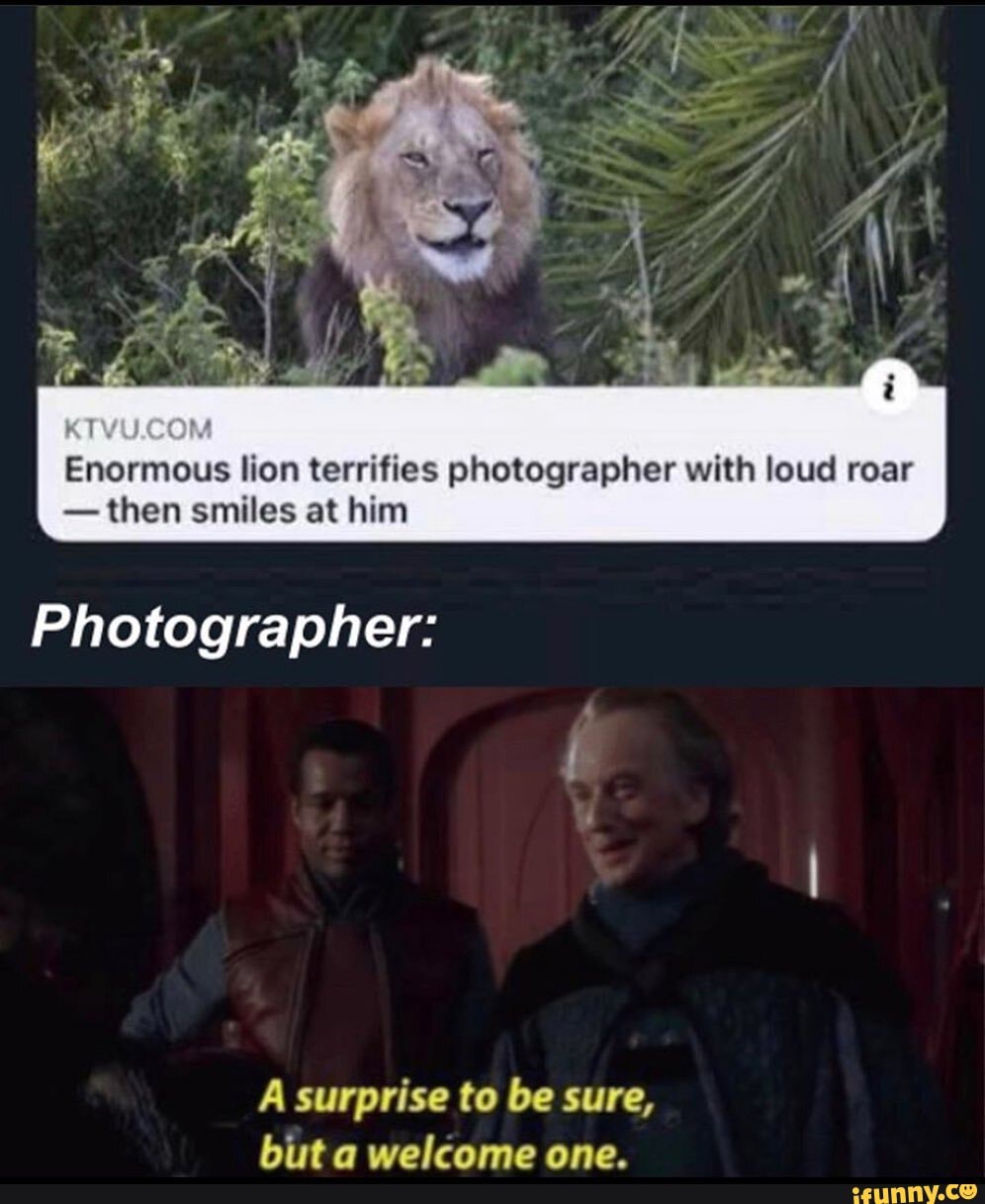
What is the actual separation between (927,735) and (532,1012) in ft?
2.45

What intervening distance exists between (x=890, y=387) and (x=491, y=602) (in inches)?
27.1

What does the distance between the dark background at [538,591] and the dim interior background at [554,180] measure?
56 millimetres

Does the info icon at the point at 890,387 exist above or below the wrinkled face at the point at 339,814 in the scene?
above

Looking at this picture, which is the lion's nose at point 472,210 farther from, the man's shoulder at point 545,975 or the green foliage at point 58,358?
the man's shoulder at point 545,975

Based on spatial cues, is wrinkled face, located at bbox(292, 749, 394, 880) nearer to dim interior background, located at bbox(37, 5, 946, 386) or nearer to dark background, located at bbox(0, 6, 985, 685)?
dark background, located at bbox(0, 6, 985, 685)

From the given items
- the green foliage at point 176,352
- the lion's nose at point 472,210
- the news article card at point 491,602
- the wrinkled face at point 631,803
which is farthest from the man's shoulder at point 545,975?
the lion's nose at point 472,210

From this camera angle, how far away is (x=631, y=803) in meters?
4.38

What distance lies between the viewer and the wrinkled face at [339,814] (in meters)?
4.36

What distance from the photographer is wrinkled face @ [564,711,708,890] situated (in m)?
4.35

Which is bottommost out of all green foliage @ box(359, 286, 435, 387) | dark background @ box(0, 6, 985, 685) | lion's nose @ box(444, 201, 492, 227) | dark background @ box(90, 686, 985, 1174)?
dark background @ box(90, 686, 985, 1174)

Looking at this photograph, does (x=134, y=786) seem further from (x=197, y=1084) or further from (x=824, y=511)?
(x=824, y=511)

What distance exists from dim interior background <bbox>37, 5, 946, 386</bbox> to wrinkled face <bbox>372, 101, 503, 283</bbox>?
0.26ft

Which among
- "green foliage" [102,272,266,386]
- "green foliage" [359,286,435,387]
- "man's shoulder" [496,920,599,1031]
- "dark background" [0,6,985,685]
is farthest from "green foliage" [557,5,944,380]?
"man's shoulder" [496,920,599,1031]

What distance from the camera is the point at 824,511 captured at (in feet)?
14.0
